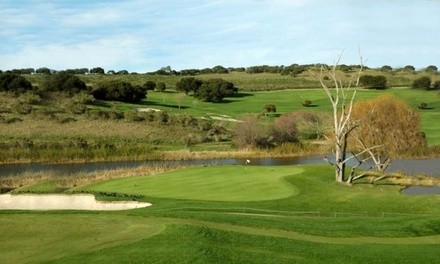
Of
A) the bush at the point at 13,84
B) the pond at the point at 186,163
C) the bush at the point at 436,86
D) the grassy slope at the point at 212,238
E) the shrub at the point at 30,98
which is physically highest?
the bush at the point at 13,84

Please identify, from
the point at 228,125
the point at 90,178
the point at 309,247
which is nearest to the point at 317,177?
the point at 90,178

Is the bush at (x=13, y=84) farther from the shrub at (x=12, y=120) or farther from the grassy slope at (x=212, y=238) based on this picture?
the grassy slope at (x=212, y=238)

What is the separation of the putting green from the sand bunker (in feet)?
12.4

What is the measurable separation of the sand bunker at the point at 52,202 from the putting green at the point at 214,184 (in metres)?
3.79

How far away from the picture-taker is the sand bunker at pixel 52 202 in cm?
3027

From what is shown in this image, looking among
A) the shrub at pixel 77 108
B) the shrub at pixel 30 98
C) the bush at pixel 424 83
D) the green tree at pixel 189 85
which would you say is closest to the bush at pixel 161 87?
the green tree at pixel 189 85

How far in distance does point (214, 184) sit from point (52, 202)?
9071mm

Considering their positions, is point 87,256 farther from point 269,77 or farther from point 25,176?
point 269,77

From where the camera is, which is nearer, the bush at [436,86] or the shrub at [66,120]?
the shrub at [66,120]

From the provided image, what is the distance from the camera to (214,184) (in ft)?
114

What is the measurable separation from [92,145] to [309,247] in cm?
5514

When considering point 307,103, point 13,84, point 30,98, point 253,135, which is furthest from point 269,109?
point 13,84

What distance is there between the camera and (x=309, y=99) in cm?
11131

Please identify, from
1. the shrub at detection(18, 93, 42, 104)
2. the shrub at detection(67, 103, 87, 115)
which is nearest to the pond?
the shrub at detection(67, 103, 87, 115)
